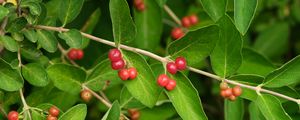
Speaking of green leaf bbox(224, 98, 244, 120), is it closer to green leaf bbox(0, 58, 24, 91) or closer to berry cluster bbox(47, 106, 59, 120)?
berry cluster bbox(47, 106, 59, 120)

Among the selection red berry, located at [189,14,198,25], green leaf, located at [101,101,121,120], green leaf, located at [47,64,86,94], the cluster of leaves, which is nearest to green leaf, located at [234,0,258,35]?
the cluster of leaves

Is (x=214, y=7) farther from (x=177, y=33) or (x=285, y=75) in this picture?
(x=177, y=33)

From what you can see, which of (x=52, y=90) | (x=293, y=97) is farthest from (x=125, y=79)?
(x=293, y=97)

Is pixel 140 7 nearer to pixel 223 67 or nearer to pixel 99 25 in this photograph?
pixel 99 25

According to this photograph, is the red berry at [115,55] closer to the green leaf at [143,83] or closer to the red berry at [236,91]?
the green leaf at [143,83]

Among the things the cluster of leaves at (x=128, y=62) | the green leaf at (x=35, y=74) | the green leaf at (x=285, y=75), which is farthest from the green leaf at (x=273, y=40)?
the green leaf at (x=35, y=74)

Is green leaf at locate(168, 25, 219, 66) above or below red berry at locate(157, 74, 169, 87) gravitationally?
above
